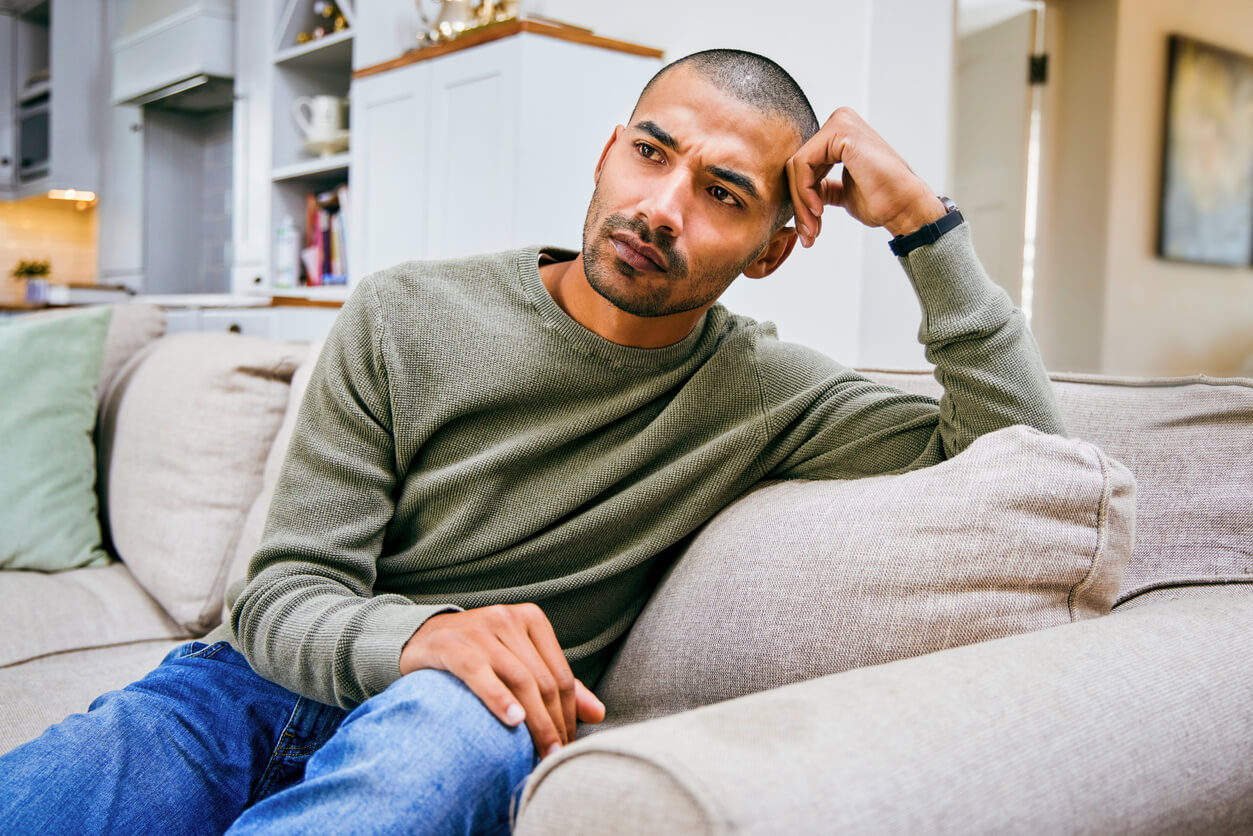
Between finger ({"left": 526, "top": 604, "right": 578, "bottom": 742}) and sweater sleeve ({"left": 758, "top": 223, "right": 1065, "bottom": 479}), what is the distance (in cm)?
43

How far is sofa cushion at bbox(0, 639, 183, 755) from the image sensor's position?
1.21 metres

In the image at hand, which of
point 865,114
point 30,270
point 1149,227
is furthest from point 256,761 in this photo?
point 30,270

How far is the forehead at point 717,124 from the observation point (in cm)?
114

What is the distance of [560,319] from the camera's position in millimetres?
1145

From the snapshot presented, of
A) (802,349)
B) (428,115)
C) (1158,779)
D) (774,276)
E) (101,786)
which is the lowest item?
(101,786)

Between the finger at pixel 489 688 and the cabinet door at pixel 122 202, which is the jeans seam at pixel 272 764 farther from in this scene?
the cabinet door at pixel 122 202

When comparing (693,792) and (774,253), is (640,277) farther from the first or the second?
(693,792)

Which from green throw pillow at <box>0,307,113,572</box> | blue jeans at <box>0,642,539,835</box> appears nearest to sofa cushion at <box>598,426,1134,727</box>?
A: blue jeans at <box>0,642,539,835</box>

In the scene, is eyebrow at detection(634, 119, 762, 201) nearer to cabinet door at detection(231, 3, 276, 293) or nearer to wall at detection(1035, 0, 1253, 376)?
wall at detection(1035, 0, 1253, 376)

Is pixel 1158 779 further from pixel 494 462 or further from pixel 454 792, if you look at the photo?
pixel 494 462

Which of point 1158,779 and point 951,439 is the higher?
point 951,439

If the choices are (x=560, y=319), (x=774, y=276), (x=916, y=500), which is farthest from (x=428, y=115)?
(x=916, y=500)

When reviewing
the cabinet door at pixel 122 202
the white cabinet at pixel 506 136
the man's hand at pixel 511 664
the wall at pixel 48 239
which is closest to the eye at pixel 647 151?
the man's hand at pixel 511 664

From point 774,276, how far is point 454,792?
2.08 metres
